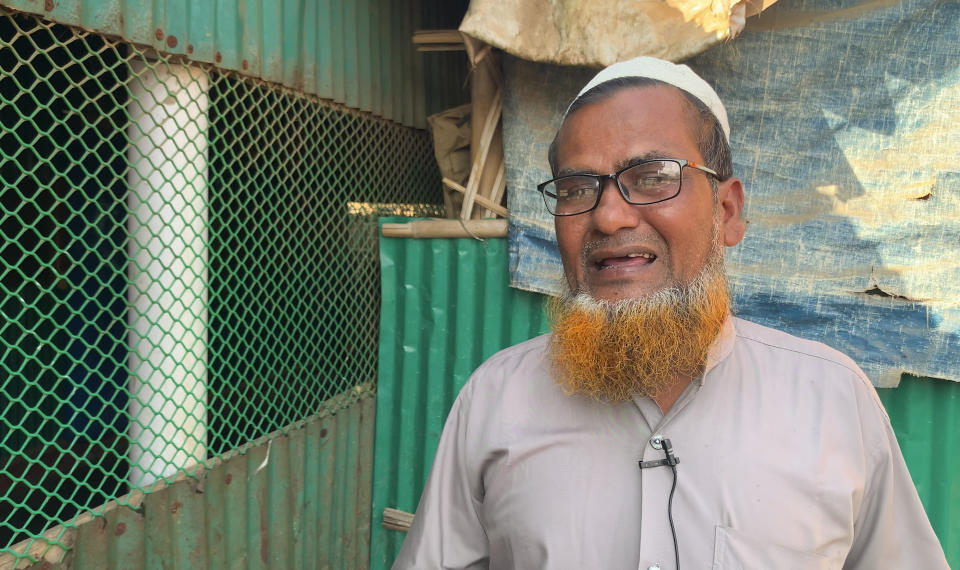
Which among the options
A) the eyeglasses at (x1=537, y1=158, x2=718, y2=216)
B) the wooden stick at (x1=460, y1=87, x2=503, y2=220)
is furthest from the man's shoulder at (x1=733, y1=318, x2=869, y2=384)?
the wooden stick at (x1=460, y1=87, x2=503, y2=220)

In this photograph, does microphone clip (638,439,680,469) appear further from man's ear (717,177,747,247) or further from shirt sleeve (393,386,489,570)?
man's ear (717,177,747,247)

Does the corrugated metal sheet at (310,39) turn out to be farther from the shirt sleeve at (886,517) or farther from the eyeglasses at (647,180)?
the shirt sleeve at (886,517)

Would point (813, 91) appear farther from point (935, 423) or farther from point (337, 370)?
point (337, 370)

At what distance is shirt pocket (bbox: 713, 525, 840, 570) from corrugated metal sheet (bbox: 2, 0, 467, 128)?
240cm

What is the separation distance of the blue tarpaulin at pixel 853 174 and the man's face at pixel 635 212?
1071mm

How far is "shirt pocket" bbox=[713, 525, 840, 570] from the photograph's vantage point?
1360mm

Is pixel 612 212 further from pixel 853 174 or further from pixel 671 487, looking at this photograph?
pixel 853 174

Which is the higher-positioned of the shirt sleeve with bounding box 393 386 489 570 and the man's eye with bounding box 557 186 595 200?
the man's eye with bounding box 557 186 595 200

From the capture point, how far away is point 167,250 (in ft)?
8.52

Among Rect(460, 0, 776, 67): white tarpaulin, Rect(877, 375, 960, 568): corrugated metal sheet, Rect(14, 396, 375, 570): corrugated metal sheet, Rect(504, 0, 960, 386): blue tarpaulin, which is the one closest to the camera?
Rect(14, 396, 375, 570): corrugated metal sheet

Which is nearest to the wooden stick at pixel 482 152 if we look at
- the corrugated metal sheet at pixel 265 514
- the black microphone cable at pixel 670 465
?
the corrugated metal sheet at pixel 265 514

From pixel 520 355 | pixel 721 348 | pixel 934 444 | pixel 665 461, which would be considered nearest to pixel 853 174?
pixel 934 444

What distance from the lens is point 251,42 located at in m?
2.87

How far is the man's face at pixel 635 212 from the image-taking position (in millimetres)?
1576
